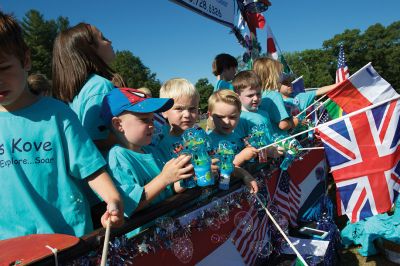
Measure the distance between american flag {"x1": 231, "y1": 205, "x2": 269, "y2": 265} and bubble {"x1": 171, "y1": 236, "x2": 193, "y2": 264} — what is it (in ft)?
1.61

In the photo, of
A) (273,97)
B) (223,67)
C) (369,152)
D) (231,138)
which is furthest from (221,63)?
(369,152)

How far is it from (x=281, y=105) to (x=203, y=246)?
2545 millimetres

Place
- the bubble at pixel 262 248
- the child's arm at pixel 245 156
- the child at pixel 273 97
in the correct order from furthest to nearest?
the child at pixel 273 97
the child's arm at pixel 245 156
the bubble at pixel 262 248

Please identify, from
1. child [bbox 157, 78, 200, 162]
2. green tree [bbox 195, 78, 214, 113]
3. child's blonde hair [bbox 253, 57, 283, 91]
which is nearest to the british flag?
child [bbox 157, 78, 200, 162]

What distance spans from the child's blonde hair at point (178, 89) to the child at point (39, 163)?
1207mm

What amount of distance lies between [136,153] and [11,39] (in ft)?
2.88

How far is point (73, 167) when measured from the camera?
1.56 metres

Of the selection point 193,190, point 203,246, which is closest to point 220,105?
point 193,190

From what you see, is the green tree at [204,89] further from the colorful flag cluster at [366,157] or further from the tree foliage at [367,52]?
the colorful flag cluster at [366,157]

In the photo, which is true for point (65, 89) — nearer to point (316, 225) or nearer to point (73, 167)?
point (73, 167)

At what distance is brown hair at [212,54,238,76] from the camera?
5.07 meters

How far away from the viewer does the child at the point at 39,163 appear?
4.87 ft

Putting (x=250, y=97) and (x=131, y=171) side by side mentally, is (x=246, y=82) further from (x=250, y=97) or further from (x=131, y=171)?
(x=131, y=171)

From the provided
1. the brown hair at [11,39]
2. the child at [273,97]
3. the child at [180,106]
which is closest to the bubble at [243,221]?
the child at [180,106]
